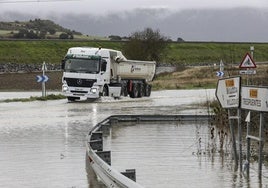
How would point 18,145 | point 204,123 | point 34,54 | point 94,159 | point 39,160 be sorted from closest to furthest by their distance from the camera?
point 94,159
point 39,160
point 18,145
point 204,123
point 34,54

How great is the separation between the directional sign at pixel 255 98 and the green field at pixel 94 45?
82312 millimetres

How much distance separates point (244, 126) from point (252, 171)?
8.43 m

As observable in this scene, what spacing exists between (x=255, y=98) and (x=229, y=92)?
129 centimetres

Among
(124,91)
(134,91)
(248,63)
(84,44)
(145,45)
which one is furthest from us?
(84,44)

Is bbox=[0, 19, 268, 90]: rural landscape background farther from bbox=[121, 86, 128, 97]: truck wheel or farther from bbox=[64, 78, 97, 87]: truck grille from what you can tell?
bbox=[64, 78, 97, 87]: truck grille

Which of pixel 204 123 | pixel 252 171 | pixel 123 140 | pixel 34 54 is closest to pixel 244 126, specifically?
pixel 204 123

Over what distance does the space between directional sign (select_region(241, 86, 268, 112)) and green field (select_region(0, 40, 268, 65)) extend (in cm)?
8231

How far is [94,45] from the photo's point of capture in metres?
130

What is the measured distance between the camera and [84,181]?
1326 cm

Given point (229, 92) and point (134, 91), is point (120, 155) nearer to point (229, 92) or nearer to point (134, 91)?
point (229, 92)

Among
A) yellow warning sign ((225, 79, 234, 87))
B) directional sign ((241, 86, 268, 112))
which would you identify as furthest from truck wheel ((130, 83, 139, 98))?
directional sign ((241, 86, 268, 112))

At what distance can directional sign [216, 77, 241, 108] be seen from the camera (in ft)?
47.5

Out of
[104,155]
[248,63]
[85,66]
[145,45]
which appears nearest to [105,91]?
[85,66]

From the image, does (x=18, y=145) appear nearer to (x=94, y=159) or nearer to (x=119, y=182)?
(x=94, y=159)
